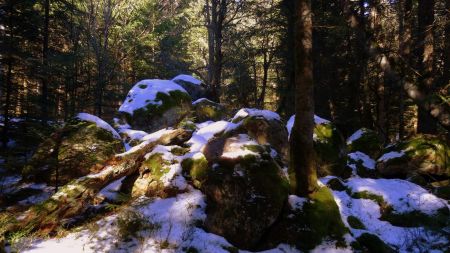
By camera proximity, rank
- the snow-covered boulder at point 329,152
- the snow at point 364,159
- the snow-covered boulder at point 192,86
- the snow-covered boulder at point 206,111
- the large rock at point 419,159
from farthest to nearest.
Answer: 1. the snow-covered boulder at point 192,86
2. the snow-covered boulder at point 206,111
3. the snow at point 364,159
4. the snow-covered boulder at point 329,152
5. the large rock at point 419,159

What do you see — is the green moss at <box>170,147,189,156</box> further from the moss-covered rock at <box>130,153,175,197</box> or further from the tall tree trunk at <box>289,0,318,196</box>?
the tall tree trunk at <box>289,0,318,196</box>

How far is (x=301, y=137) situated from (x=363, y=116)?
11.7 meters

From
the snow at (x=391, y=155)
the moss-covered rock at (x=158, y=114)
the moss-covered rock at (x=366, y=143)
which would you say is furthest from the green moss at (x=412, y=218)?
the moss-covered rock at (x=158, y=114)

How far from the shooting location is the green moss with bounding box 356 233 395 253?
658 cm

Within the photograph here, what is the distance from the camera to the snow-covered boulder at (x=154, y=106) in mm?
14594

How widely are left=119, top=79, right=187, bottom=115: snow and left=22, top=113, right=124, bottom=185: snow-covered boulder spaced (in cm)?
498

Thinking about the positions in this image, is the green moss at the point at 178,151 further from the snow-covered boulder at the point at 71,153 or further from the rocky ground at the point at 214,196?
the snow-covered boulder at the point at 71,153

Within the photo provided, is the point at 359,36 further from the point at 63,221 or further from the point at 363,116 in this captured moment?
the point at 363,116

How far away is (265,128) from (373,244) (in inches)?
164

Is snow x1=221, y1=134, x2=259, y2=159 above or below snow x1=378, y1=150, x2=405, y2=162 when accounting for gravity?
above

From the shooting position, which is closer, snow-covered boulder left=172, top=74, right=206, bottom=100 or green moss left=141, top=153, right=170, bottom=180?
green moss left=141, top=153, right=170, bottom=180

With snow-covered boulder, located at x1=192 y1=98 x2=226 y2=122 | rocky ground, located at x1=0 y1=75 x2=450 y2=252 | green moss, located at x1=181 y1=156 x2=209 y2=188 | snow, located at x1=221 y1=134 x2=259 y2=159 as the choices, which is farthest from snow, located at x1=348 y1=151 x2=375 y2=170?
snow-covered boulder, located at x1=192 y1=98 x2=226 y2=122

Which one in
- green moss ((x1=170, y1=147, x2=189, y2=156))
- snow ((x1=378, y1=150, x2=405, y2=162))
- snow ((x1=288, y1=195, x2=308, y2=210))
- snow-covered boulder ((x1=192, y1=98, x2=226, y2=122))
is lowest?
snow ((x1=288, y1=195, x2=308, y2=210))

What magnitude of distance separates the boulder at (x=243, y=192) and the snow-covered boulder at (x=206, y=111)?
8102mm
